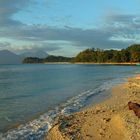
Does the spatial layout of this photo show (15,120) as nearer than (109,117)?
No

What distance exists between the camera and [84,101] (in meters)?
26.4

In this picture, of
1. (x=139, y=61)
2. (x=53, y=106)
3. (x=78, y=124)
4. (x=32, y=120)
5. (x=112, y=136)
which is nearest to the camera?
(x=112, y=136)

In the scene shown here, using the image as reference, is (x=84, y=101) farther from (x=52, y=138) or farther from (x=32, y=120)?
(x=52, y=138)

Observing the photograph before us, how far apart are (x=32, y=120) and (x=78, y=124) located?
3.85m

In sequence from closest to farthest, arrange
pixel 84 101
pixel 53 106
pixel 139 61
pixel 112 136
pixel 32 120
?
pixel 112 136 < pixel 32 120 < pixel 53 106 < pixel 84 101 < pixel 139 61

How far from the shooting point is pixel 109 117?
1680cm

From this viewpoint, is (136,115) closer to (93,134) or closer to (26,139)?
(93,134)

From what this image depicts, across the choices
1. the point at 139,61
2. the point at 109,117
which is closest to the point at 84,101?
the point at 109,117

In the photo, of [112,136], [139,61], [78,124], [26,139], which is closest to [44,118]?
[78,124]

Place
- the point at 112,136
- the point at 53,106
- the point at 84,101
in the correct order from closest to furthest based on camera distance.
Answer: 1. the point at 112,136
2. the point at 53,106
3. the point at 84,101

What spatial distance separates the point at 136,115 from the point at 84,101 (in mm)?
10604

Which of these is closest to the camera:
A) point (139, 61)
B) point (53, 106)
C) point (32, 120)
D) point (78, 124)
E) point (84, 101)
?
point (78, 124)

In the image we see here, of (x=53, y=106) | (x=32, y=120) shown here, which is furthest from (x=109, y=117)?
(x=53, y=106)

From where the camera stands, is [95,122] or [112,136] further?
[95,122]
